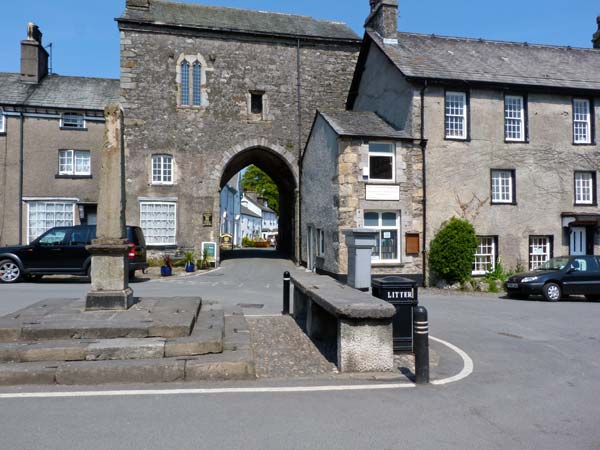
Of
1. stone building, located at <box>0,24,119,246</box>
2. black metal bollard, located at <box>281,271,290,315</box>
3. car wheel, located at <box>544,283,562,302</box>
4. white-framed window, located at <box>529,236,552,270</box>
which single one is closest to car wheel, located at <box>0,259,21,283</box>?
stone building, located at <box>0,24,119,246</box>

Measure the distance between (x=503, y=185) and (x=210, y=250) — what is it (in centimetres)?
1296

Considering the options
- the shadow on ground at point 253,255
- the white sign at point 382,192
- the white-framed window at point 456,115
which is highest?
the white-framed window at point 456,115

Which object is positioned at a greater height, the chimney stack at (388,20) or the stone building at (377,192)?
the chimney stack at (388,20)

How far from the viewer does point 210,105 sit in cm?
2375

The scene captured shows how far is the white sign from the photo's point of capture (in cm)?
1789

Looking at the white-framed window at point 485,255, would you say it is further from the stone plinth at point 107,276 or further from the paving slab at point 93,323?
the stone plinth at point 107,276

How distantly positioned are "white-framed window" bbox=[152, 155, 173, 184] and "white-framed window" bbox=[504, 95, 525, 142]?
48.4 ft

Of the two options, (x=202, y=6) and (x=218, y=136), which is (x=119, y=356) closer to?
(x=218, y=136)

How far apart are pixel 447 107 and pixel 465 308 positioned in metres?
8.95

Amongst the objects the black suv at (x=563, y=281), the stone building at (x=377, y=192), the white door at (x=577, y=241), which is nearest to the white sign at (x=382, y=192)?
the stone building at (x=377, y=192)

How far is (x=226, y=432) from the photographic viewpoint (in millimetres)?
4629

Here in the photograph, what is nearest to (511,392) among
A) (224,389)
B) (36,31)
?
(224,389)

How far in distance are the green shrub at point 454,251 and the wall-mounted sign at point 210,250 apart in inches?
400

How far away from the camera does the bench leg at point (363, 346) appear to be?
665 centimetres
